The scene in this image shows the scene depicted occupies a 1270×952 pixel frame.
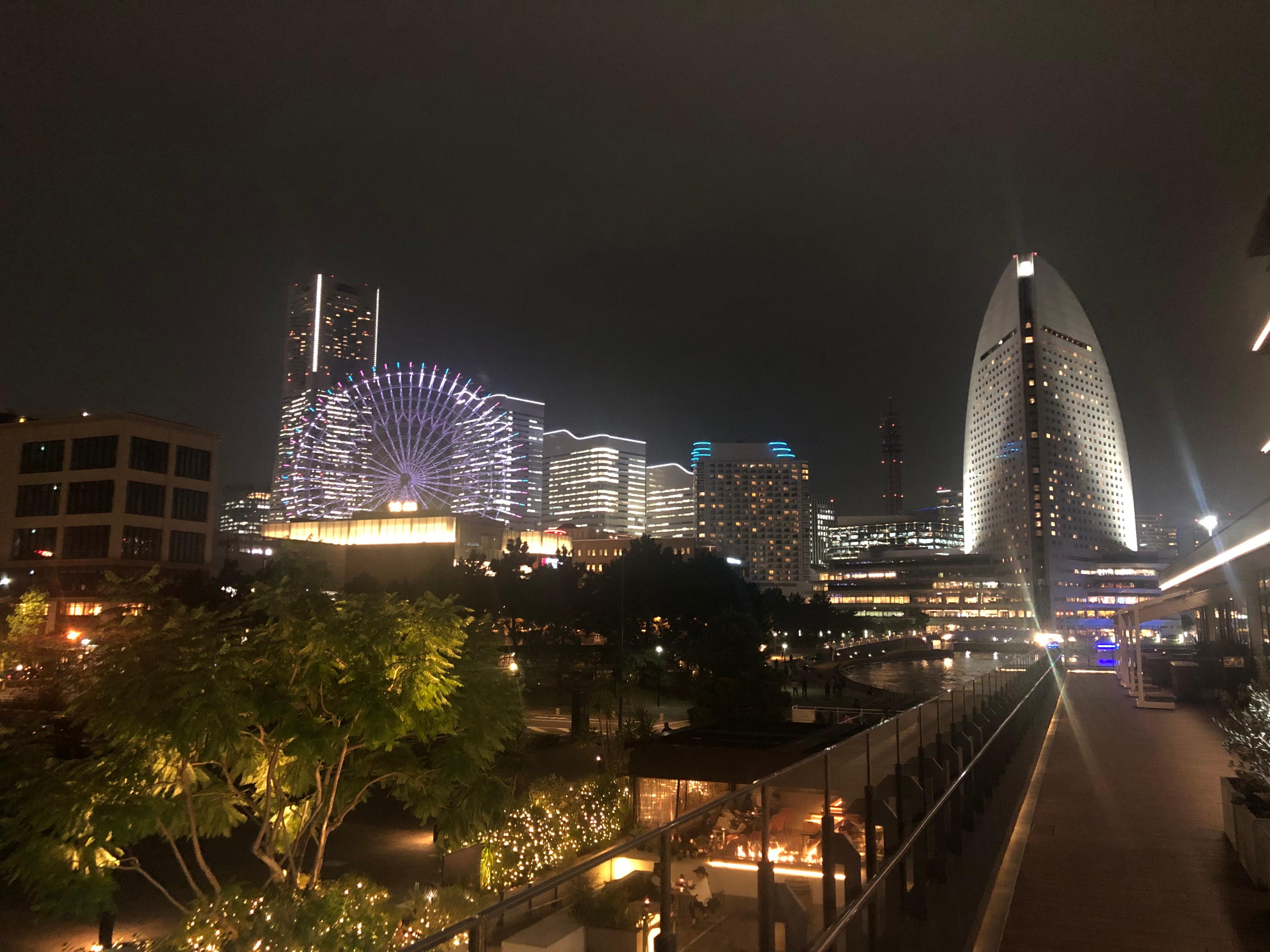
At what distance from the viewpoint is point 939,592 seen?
498ft

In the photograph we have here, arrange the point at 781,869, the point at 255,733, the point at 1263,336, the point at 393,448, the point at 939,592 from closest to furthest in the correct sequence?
1. the point at 781,869
2. the point at 255,733
3. the point at 1263,336
4. the point at 393,448
5. the point at 939,592

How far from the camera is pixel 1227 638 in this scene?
39625mm

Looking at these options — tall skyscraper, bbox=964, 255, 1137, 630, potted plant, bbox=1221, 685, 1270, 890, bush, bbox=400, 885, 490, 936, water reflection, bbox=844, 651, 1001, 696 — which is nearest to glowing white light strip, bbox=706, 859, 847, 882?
potted plant, bbox=1221, 685, 1270, 890

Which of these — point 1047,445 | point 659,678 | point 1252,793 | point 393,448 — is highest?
point 1047,445

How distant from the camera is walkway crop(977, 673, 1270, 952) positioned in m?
7.00

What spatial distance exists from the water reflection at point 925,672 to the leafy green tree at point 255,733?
4265 centimetres

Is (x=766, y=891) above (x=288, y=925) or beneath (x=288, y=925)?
above

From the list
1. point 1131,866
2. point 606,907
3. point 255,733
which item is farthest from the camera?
point 255,733

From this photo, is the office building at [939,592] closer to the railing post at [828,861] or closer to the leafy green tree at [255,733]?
the leafy green tree at [255,733]

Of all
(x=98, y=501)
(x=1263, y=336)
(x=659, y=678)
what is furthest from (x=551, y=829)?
(x=98, y=501)

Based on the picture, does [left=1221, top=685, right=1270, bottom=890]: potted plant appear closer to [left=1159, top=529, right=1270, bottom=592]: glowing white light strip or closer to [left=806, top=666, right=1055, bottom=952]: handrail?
[left=806, top=666, right=1055, bottom=952]: handrail

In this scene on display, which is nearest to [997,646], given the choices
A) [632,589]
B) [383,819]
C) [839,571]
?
[839,571]

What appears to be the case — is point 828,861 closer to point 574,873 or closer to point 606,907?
point 606,907

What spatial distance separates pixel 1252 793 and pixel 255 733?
1235 centimetres
